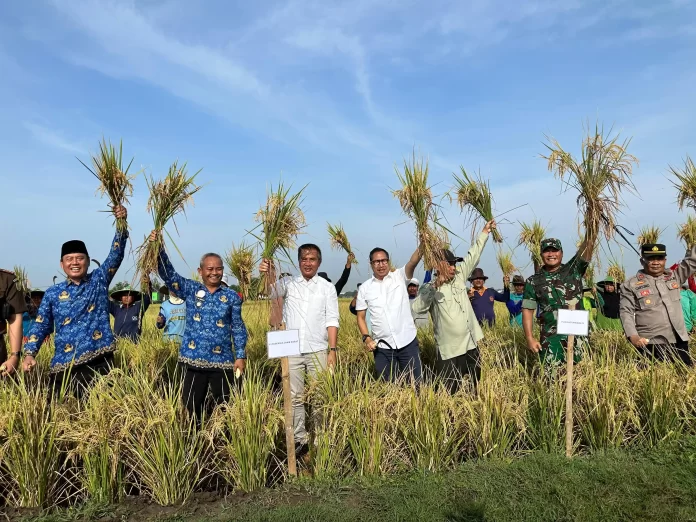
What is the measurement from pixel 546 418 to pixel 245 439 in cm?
230

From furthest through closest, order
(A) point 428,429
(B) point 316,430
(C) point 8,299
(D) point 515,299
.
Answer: (D) point 515,299 → (C) point 8,299 → (B) point 316,430 → (A) point 428,429

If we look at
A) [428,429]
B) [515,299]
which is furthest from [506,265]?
[428,429]

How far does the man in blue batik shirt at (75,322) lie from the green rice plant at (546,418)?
11.1 ft

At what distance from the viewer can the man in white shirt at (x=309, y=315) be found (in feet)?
13.4

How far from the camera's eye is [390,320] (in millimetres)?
4418

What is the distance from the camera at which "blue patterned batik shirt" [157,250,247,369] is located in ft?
12.4

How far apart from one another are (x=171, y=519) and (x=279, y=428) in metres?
1.00

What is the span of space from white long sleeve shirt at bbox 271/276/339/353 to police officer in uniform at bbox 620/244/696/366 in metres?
2.85

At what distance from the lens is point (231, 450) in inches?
127

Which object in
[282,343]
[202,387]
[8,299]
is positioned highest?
[8,299]

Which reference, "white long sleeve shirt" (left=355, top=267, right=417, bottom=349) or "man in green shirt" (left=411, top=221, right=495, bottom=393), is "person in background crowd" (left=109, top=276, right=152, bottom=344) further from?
"man in green shirt" (left=411, top=221, right=495, bottom=393)

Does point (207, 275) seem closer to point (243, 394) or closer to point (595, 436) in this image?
point (243, 394)

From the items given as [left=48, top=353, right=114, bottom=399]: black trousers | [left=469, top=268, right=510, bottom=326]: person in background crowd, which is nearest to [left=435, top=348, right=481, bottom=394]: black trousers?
[left=48, top=353, right=114, bottom=399]: black trousers

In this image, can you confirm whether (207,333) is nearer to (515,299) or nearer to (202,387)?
(202,387)
